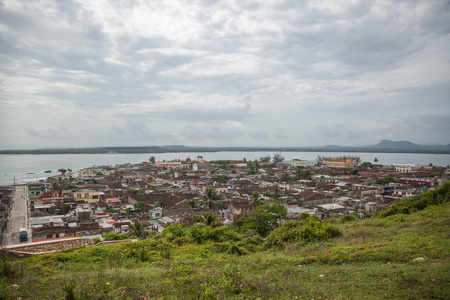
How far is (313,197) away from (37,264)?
3441cm

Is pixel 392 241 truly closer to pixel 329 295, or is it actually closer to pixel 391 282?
pixel 391 282

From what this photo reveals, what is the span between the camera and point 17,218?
32.5 metres

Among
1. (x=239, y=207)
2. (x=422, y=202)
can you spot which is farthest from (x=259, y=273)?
(x=239, y=207)

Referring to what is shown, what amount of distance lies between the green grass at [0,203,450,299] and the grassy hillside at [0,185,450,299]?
0.02m

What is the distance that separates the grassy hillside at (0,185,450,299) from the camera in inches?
242

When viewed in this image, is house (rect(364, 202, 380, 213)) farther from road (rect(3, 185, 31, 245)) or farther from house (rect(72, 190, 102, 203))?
house (rect(72, 190, 102, 203))

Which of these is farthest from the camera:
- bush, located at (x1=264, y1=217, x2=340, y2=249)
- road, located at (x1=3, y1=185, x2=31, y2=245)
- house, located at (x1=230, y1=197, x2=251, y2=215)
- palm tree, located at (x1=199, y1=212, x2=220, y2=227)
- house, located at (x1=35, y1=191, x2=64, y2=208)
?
house, located at (x1=35, y1=191, x2=64, y2=208)

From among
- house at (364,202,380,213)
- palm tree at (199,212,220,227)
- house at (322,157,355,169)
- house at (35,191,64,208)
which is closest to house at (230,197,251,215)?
palm tree at (199,212,220,227)

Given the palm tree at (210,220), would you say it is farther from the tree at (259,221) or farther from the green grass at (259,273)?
the green grass at (259,273)

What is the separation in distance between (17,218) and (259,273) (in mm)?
35498

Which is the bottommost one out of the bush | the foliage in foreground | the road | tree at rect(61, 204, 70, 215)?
the road

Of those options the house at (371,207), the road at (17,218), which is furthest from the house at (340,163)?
the road at (17,218)

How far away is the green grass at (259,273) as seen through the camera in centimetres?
611

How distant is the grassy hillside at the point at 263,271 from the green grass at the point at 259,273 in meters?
0.02
